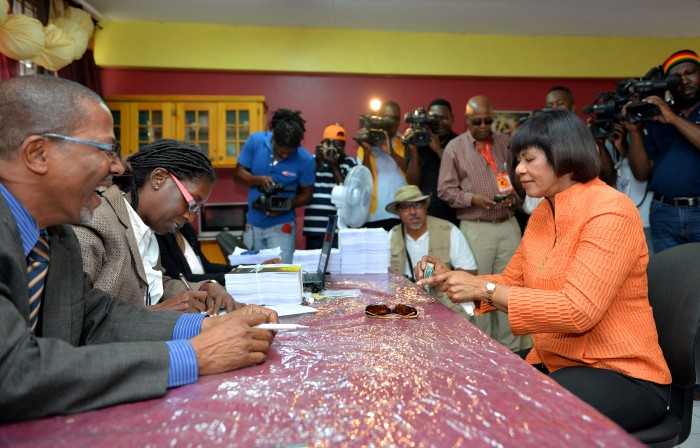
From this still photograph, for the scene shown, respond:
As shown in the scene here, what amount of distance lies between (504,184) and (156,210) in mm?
2770

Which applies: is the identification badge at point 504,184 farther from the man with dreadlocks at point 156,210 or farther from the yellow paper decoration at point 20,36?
the yellow paper decoration at point 20,36

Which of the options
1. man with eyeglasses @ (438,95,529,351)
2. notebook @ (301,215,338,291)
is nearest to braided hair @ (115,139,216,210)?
notebook @ (301,215,338,291)

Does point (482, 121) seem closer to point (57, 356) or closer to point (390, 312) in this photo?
point (390, 312)

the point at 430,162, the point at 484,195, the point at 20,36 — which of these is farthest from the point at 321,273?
the point at 20,36

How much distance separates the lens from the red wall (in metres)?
6.52

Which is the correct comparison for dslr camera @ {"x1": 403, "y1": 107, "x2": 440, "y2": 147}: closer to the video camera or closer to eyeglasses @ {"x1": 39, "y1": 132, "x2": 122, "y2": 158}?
the video camera

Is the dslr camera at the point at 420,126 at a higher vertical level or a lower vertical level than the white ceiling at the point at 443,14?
lower

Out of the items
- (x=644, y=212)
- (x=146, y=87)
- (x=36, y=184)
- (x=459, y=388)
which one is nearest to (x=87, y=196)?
(x=36, y=184)

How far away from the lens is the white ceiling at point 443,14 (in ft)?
18.7

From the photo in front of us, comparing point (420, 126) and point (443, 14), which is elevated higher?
point (443, 14)

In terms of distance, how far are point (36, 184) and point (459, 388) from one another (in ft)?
3.18

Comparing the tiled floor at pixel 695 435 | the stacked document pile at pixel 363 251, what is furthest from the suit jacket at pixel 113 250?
the tiled floor at pixel 695 435

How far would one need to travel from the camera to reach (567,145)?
6.11 ft

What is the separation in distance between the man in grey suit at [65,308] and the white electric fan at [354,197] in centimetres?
261
